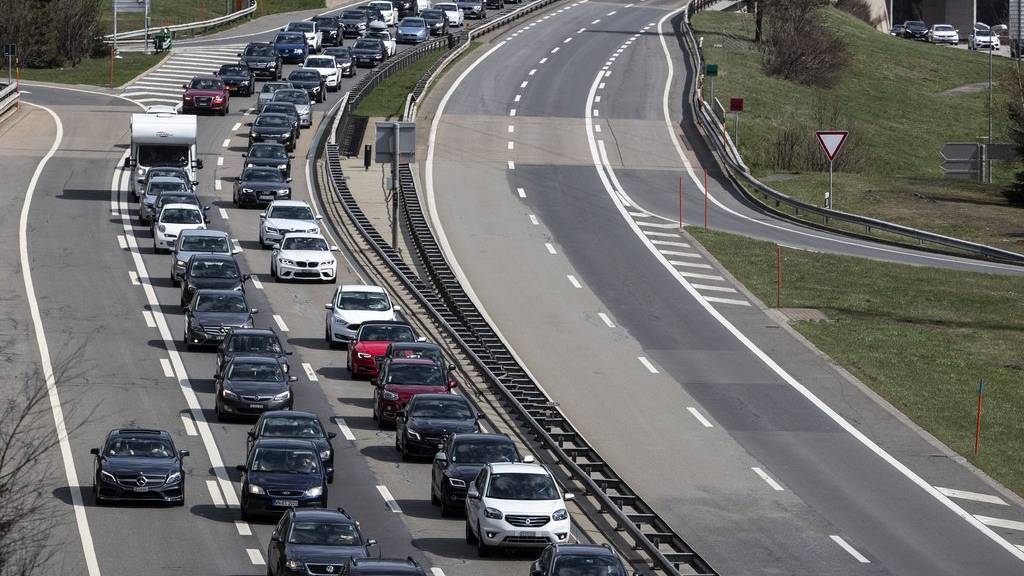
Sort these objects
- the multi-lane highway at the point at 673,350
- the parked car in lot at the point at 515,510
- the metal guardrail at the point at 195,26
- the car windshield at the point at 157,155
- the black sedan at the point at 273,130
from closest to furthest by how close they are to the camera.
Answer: the parked car in lot at the point at 515,510 → the multi-lane highway at the point at 673,350 → the car windshield at the point at 157,155 → the black sedan at the point at 273,130 → the metal guardrail at the point at 195,26

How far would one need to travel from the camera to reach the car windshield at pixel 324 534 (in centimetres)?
2472

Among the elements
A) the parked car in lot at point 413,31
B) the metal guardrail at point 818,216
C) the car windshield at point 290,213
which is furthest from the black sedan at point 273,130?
the parked car in lot at point 413,31

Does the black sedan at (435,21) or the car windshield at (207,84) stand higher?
the black sedan at (435,21)

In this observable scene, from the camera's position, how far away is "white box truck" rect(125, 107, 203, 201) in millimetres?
58906

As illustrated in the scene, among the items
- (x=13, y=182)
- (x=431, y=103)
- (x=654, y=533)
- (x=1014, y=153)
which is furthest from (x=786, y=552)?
(x=431, y=103)

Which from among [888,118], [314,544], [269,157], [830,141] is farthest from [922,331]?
[888,118]

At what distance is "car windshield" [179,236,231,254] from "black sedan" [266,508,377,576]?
76.7ft

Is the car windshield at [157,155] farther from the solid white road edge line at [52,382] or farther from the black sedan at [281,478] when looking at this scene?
the black sedan at [281,478]

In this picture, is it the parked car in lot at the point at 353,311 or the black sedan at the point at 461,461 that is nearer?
the black sedan at the point at 461,461

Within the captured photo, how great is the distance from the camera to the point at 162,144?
5919 centimetres

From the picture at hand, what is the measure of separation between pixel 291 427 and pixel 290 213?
22459 mm

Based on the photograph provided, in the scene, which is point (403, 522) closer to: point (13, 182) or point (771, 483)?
point (771, 483)

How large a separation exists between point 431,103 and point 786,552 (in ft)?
171

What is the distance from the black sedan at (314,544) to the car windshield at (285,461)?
3356mm
